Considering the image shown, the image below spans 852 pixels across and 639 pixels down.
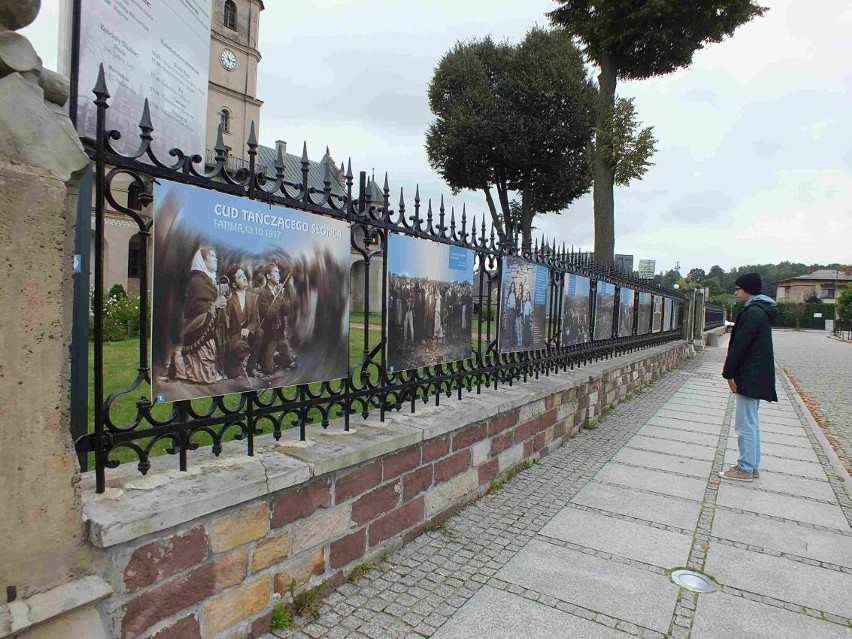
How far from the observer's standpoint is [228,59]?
33.3 m

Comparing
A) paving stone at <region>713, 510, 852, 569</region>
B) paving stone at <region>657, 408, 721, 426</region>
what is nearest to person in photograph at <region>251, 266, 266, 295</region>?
paving stone at <region>713, 510, 852, 569</region>

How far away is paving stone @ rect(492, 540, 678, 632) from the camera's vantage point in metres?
2.93

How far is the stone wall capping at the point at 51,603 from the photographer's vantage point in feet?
5.53

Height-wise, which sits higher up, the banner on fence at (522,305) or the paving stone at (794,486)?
the banner on fence at (522,305)

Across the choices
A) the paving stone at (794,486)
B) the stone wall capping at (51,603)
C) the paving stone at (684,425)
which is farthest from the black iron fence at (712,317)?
the stone wall capping at (51,603)

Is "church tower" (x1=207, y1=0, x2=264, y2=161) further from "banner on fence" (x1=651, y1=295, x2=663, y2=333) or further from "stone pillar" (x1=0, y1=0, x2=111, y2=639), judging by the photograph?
"stone pillar" (x1=0, y1=0, x2=111, y2=639)

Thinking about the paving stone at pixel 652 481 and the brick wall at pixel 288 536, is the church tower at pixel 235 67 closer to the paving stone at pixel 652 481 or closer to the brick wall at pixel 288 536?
the paving stone at pixel 652 481

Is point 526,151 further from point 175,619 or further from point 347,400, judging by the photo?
point 175,619

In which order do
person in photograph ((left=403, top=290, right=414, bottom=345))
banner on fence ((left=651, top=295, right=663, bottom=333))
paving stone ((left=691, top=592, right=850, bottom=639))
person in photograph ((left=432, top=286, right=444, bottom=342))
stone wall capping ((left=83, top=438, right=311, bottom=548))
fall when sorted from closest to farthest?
stone wall capping ((left=83, top=438, right=311, bottom=548)), paving stone ((left=691, top=592, right=850, bottom=639)), person in photograph ((left=403, top=290, right=414, bottom=345)), person in photograph ((left=432, top=286, right=444, bottom=342)), banner on fence ((left=651, top=295, right=663, bottom=333))

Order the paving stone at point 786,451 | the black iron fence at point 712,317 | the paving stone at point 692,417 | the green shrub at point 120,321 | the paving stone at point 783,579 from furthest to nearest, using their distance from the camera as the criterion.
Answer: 1. the black iron fence at point 712,317
2. the green shrub at point 120,321
3. the paving stone at point 692,417
4. the paving stone at point 786,451
5. the paving stone at point 783,579

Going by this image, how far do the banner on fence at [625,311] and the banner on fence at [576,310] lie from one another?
2.29m

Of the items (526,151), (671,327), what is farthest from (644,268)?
(526,151)

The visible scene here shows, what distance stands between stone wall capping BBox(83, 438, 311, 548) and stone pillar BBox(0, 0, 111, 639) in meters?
0.13

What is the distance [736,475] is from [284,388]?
444 cm
